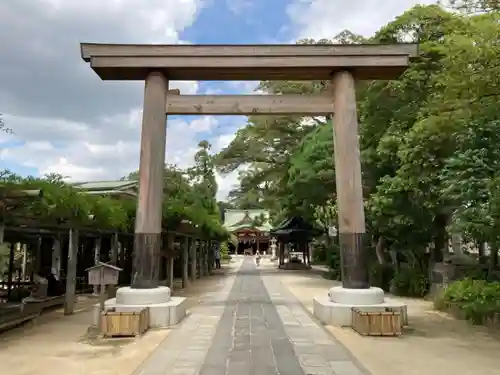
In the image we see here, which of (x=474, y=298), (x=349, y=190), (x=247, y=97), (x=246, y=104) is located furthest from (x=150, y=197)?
(x=474, y=298)

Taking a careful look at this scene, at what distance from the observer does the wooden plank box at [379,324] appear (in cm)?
835

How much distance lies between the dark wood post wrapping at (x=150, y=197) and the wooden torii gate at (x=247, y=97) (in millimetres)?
21

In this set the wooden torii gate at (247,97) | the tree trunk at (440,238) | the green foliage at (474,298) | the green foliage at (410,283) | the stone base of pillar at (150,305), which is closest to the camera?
the stone base of pillar at (150,305)

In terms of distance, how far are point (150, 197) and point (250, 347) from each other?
4.01m

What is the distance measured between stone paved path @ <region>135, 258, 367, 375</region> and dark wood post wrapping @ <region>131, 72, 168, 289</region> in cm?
137

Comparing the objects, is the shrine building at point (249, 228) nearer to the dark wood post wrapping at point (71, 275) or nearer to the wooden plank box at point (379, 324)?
the dark wood post wrapping at point (71, 275)

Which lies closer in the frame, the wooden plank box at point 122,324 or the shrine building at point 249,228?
the wooden plank box at point 122,324

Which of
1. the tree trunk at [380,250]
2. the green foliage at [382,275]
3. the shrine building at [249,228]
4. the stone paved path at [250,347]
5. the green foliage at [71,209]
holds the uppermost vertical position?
the shrine building at [249,228]

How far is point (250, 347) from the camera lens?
24.0ft

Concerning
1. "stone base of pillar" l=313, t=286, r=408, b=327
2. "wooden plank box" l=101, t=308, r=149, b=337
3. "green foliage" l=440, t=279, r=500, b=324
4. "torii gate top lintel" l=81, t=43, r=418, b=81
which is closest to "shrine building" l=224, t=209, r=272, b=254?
"green foliage" l=440, t=279, r=500, b=324

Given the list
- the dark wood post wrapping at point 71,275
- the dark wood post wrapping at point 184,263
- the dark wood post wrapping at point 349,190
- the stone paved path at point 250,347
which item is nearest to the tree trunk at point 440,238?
the dark wood post wrapping at point 349,190

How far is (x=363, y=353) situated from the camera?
22.8 ft

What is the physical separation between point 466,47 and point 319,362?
642 cm

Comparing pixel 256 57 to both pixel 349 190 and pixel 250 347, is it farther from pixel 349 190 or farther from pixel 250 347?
pixel 250 347
